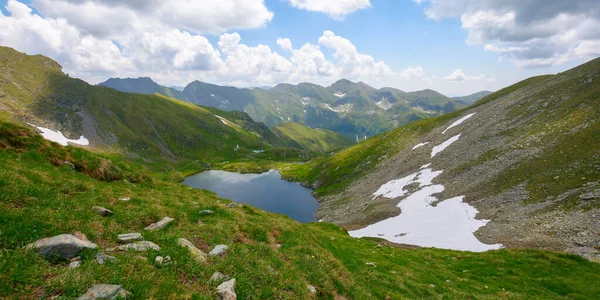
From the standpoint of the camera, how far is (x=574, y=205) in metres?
39.1

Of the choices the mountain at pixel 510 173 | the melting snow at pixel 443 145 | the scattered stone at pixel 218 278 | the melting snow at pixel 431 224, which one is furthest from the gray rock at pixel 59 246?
the melting snow at pixel 443 145

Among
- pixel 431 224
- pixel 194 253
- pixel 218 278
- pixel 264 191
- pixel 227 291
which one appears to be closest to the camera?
pixel 227 291

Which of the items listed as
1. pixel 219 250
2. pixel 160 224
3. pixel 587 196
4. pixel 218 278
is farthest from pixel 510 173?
pixel 160 224

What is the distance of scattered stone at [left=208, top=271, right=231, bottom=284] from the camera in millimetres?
8938

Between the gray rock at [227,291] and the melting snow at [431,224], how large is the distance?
40516mm

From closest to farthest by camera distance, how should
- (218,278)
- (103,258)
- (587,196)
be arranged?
(103,258)
(218,278)
(587,196)

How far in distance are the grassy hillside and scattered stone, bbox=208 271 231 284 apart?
0.21 metres

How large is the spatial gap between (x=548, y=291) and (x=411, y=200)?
42.6 m

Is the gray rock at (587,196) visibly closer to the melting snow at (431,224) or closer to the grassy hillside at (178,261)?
the melting snow at (431,224)

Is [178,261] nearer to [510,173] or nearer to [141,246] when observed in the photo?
[141,246]

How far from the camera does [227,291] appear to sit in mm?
8492

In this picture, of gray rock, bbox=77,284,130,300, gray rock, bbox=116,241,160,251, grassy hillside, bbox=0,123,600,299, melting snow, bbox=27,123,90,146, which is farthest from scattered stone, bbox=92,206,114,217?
melting snow, bbox=27,123,90,146

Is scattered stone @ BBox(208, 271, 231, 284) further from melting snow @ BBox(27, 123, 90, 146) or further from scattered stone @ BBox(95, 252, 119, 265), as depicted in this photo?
melting snow @ BBox(27, 123, 90, 146)

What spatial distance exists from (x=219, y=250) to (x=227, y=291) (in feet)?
12.0
